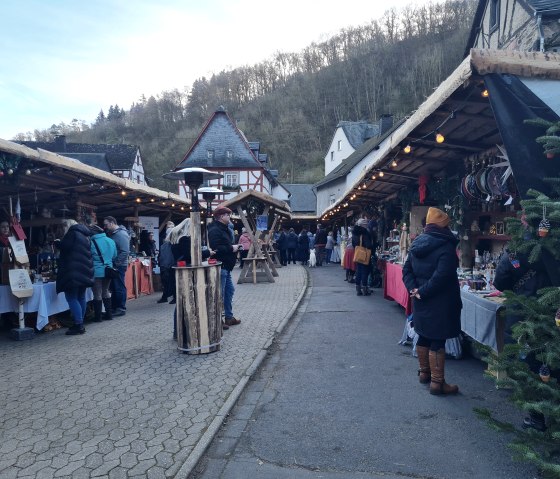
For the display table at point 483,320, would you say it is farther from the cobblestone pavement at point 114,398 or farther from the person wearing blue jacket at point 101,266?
the person wearing blue jacket at point 101,266

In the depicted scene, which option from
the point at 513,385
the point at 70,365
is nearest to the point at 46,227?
the point at 70,365

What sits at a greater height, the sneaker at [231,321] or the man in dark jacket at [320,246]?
Result: the man in dark jacket at [320,246]

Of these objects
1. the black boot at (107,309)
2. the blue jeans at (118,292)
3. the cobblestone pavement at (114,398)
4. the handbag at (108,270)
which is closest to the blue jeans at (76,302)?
the cobblestone pavement at (114,398)

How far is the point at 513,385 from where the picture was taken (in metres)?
3.13

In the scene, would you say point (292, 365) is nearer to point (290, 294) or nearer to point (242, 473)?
point (242, 473)

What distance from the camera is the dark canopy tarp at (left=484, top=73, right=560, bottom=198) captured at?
125 inches

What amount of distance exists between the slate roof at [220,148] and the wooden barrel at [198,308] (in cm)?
3194

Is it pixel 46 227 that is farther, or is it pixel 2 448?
pixel 46 227

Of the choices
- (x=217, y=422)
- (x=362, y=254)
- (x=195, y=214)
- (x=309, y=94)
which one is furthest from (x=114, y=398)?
(x=309, y=94)

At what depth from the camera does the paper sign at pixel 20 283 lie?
6715 millimetres

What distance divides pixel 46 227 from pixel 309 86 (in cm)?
5181

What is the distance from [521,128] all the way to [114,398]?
428 centimetres

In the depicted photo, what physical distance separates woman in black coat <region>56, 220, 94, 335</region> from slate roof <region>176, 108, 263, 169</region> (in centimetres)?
3042

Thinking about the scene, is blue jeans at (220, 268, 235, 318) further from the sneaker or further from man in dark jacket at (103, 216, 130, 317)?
man in dark jacket at (103, 216, 130, 317)
